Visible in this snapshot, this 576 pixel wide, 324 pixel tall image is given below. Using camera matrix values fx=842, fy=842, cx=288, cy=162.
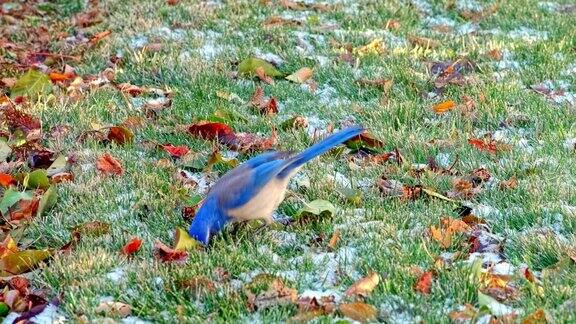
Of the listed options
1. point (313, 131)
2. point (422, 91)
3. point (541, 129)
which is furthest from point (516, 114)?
point (313, 131)

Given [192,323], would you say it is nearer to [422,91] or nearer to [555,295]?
[555,295]

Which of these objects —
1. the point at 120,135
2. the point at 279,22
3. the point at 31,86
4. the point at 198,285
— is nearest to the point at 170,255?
the point at 198,285

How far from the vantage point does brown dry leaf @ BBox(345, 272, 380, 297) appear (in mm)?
2834

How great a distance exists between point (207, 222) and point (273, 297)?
0.49 metres

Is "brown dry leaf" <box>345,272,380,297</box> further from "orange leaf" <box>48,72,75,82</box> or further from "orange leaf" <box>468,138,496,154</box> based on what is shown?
"orange leaf" <box>48,72,75,82</box>

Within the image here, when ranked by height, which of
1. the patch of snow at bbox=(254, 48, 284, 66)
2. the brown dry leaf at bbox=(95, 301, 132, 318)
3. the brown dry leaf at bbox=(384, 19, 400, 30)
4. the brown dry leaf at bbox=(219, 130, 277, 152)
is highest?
the brown dry leaf at bbox=(95, 301, 132, 318)

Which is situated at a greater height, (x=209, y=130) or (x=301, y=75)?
(x=209, y=130)

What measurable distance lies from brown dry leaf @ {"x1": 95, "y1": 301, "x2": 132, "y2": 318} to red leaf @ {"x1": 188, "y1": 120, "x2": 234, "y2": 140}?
169 centimetres

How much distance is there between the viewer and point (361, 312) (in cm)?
269

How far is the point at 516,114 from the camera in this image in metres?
4.68

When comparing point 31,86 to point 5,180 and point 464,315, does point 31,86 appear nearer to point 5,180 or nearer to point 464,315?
point 5,180

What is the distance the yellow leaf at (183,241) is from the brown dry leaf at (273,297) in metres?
0.43

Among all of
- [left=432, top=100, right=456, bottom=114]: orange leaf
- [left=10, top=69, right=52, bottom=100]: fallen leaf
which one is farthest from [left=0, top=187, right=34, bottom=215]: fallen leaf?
[left=432, top=100, right=456, bottom=114]: orange leaf

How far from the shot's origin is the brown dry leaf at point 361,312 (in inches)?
106
